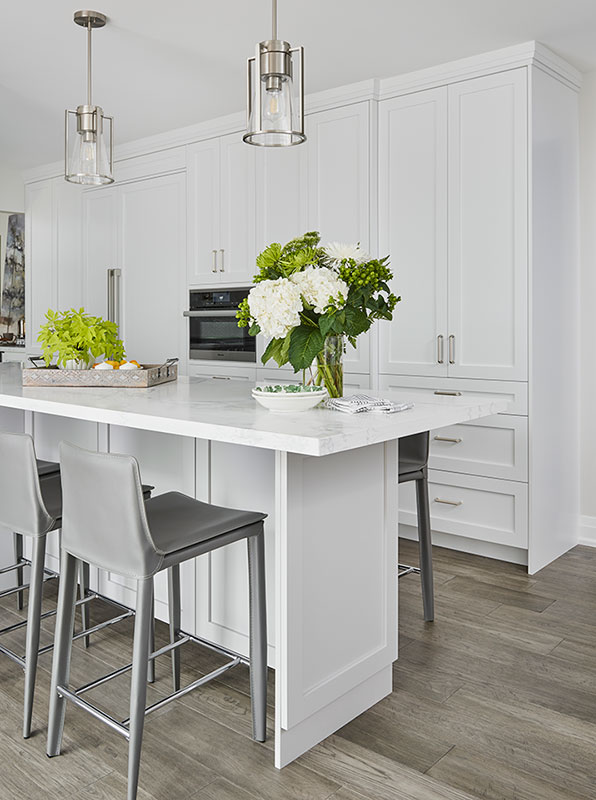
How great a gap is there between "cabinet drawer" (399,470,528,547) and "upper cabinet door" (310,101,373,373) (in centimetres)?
75

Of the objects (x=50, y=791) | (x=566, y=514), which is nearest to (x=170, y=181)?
(x=566, y=514)

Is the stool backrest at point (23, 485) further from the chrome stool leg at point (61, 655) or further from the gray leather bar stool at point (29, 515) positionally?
the chrome stool leg at point (61, 655)

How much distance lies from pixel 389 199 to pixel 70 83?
184 centimetres

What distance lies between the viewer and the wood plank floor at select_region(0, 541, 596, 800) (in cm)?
175

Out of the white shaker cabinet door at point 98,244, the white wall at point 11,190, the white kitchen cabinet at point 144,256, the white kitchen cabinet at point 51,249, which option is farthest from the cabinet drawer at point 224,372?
the white wall at point 11,190

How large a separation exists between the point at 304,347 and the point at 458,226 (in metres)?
1.89

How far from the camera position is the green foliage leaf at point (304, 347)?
1.95 meters

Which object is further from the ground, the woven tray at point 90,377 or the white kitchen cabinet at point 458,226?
the white kitchen cabinet at point 458,226

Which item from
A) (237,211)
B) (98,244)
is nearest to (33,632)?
(237,211)

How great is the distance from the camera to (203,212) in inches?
181

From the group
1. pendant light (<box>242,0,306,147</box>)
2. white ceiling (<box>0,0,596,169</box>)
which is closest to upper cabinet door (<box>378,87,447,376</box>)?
white ceiling (<box>0,0,596,169</box>)

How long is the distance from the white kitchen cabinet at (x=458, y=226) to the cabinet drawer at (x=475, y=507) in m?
0.54

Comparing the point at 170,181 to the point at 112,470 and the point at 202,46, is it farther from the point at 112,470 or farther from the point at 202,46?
the point at 112,470

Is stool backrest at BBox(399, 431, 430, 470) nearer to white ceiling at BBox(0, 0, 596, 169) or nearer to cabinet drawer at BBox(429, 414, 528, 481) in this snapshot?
cabinet drawer at BBox(429, 414, 528, 481)
